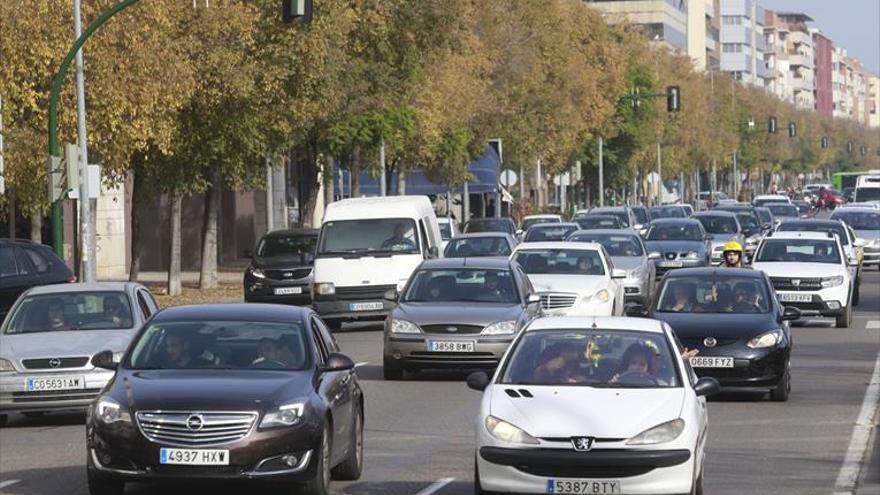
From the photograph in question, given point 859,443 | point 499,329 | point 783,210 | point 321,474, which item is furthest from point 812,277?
point 783,210

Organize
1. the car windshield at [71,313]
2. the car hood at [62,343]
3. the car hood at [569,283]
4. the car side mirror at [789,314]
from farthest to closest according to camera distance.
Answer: the car hood at [569,283] < the car side mirror at [789,314] < the car windshield at [71,313] < the car hood at [62,343]

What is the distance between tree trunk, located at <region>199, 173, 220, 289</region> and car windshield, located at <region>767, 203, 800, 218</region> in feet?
116

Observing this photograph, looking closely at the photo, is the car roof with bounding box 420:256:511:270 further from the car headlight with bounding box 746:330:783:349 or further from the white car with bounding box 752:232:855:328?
the white car with bounding box 752:232:855:328

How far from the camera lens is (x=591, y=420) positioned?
12594 mm

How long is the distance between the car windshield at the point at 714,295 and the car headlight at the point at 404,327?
9.39ft

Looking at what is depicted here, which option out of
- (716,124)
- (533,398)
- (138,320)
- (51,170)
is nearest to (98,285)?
(138,320)

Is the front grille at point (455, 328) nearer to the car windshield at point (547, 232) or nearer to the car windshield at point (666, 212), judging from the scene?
the car windshield at point (547, 232)

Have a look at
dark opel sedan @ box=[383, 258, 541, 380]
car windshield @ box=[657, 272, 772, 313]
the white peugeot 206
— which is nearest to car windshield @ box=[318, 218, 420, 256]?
dark opel sedan @ box=[383, 258, 541, 380]

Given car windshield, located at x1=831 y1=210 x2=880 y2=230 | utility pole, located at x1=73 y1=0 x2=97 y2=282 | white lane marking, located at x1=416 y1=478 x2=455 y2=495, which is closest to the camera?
white lane marking, located at x1=416 y1=478 x2=455 y2=495

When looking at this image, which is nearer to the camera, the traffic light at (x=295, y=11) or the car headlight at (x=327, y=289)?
the traffic light at (x=295, y=11)

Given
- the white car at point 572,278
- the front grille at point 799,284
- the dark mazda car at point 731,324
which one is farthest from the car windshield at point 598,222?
the dark mazda car at point 731,324

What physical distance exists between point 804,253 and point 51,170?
1305 cm

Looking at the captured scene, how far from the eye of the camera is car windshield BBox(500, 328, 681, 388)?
13.5 meters

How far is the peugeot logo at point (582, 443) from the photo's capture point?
12391mm
